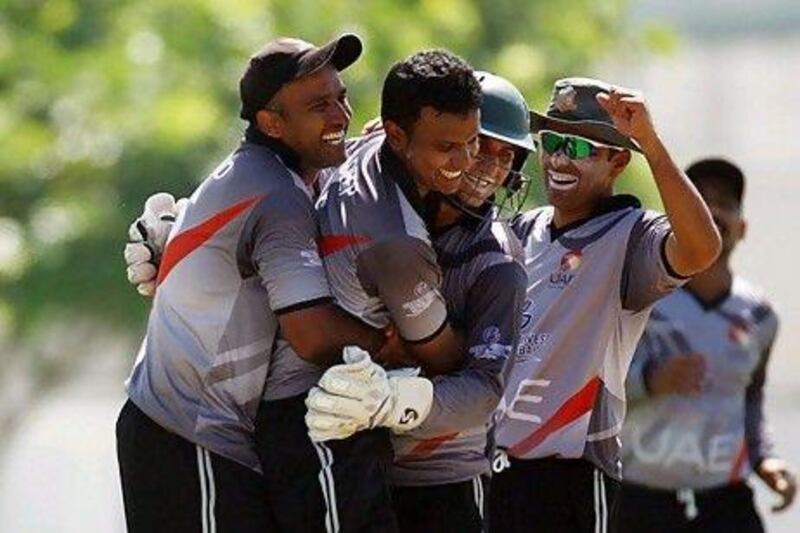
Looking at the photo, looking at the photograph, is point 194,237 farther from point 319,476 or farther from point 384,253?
point 319,476

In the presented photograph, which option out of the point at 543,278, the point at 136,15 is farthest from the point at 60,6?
the point at 543,278

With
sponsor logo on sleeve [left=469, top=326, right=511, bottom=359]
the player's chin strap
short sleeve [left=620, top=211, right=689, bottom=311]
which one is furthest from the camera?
short sleeve [left=620, top=211, right=689, bottom=311]

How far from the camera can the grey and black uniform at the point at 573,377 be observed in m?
7.49

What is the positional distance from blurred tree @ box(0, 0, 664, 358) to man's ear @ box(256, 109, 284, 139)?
7.24 m

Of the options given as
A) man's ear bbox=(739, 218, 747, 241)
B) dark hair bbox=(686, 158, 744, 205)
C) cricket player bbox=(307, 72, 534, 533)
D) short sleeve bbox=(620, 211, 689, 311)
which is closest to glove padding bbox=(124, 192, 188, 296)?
cricket player bbox=(307, 72, 534, 533)

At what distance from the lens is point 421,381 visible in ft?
21.4

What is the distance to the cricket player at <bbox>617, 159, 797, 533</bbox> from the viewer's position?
32.3 ft

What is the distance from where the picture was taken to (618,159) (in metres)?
7.60

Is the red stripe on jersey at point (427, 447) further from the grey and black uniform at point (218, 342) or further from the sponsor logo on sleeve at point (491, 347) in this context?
the grey and black uniform at point (218, 342)

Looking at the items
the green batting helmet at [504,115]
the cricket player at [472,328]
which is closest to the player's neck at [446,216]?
the cricket player at [472,328]

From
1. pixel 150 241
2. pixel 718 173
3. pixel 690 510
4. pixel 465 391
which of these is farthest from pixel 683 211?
pixel 690 510

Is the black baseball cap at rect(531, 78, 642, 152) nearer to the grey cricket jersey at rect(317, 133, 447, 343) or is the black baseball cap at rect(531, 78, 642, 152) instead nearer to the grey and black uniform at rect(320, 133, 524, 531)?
the grey and black uniform at rect(320, 133, 524, 531)

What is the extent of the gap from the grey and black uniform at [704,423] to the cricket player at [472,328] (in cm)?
297

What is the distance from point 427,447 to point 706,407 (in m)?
3.48
